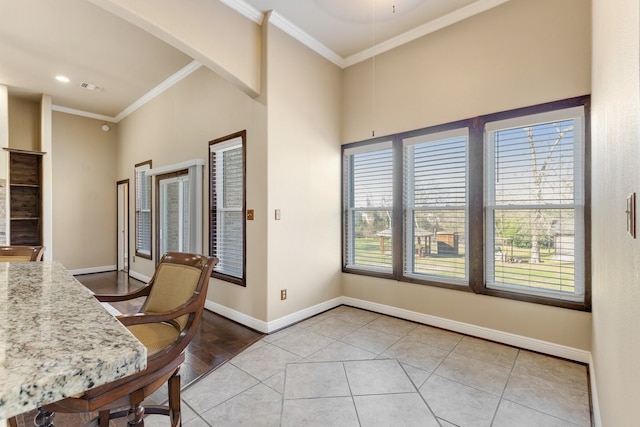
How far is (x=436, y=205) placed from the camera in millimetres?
3477

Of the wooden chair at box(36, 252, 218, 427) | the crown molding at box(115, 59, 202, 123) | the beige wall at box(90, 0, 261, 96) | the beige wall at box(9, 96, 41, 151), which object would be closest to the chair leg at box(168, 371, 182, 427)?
the wooden chair at box(36, 252, 218, 427)

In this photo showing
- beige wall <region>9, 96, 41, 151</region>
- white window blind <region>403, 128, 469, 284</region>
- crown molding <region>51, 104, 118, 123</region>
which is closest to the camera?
white window blind <region>403, 128, 469, 284</region>

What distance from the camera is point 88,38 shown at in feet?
12.2

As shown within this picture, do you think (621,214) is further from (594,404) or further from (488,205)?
(488,205)

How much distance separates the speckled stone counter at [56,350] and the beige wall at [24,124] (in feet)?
21.0

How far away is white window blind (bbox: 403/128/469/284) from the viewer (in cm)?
330

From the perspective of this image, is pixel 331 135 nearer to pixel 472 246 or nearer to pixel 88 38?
pixel 472 246

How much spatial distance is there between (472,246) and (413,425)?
1.93 m

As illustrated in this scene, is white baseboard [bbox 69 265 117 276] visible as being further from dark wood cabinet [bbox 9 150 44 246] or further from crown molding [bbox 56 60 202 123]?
crown molding [bbox 56 60 202 123]

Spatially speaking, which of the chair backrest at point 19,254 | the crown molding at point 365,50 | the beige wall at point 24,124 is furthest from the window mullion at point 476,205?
the beige wall at point 24,124

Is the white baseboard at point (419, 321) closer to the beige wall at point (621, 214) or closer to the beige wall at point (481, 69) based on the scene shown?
the beige wall at point (621, 214)

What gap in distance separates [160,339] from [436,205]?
2997 mm

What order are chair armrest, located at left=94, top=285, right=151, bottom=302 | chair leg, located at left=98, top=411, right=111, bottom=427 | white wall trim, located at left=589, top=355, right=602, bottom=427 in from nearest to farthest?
chair leg, located at left=98, top=411, right=111, bottom=427 < chair armrest, located at left=94, top=285, right=151, bottom=302 < white wall trim, located at left=589, top=355, right=602, bottom=427

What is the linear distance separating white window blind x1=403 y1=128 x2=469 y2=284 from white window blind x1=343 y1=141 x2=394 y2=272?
A: 0.25 metres
